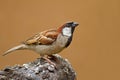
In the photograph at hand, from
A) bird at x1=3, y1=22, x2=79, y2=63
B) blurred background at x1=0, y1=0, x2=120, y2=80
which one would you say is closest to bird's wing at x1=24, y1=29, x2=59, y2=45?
bird at x1=3, y1=22, x2=79, y2=63

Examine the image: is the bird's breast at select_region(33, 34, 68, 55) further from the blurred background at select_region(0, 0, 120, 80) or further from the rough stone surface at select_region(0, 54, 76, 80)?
the blurred background at select_region(0, 0, 120, 80)

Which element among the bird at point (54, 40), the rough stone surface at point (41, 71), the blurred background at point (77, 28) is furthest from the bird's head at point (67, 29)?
the blurred background at point (77, 28)

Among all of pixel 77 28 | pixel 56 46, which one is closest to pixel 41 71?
pixel 56 46

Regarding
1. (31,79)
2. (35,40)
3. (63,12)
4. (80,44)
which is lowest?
(31,79)

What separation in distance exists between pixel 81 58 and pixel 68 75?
3.89 ft

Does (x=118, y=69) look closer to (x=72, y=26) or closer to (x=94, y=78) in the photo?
(x=94, y=78)

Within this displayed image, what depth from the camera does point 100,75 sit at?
3010 mm

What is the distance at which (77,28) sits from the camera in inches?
115

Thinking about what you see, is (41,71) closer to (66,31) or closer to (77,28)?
(66,31)

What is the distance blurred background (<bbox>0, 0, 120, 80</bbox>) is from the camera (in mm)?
2875

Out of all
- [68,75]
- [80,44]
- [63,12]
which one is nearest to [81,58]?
[80,44]

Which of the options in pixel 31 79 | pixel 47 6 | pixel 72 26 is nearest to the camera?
pixel 31 79

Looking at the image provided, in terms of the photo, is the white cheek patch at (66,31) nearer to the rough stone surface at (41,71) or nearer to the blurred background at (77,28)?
the rough stone surface at (41,71)

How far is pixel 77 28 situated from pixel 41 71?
1.30 metres
